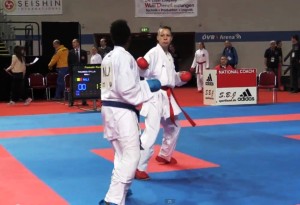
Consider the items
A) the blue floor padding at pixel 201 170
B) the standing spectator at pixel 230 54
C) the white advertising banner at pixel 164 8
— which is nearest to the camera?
the blue floor padding at pixel 201 170

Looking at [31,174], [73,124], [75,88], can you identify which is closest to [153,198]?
[31,174]

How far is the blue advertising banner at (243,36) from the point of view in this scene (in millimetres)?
23172

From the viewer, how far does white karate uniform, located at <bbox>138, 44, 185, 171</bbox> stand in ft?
20.4

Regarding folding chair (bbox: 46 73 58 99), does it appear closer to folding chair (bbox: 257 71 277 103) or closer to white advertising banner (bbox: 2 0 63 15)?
white advertising banner (bbox: 2 0 63 15)

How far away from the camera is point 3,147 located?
8734mm

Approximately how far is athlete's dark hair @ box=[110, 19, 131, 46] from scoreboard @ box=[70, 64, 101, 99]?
8640mm

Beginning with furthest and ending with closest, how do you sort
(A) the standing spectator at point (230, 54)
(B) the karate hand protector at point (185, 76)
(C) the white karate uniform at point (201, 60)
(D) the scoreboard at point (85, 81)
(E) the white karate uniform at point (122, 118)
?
(A) the standing spectator at point (230, 54)
(C) the white karate uniform at point (201, 60)
(D) the scoreboard at point (85, 81)
(B) the karate hand protector at point (185, 76)
(E) the white karate uniform at point (122, 118)

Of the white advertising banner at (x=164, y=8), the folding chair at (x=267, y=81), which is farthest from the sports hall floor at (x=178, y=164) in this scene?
the white advertising banner at (x=164, y=8)

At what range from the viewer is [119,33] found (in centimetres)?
488

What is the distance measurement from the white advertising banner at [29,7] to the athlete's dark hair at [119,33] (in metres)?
17.1

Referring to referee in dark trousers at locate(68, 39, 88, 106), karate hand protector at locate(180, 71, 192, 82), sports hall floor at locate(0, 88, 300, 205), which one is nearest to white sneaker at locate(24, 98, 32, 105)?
referee in dark trousers at locate(68, 39, 88, 106)

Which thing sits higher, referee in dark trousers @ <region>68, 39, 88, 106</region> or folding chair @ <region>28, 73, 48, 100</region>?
referee in dark trousers @ <region>68, 39, 88, 106</region>

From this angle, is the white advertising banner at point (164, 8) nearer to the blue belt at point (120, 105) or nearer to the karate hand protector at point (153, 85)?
the karate hand protector at point (153, 85)

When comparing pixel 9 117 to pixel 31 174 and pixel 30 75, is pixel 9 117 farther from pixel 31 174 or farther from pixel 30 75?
pixel 31 174
